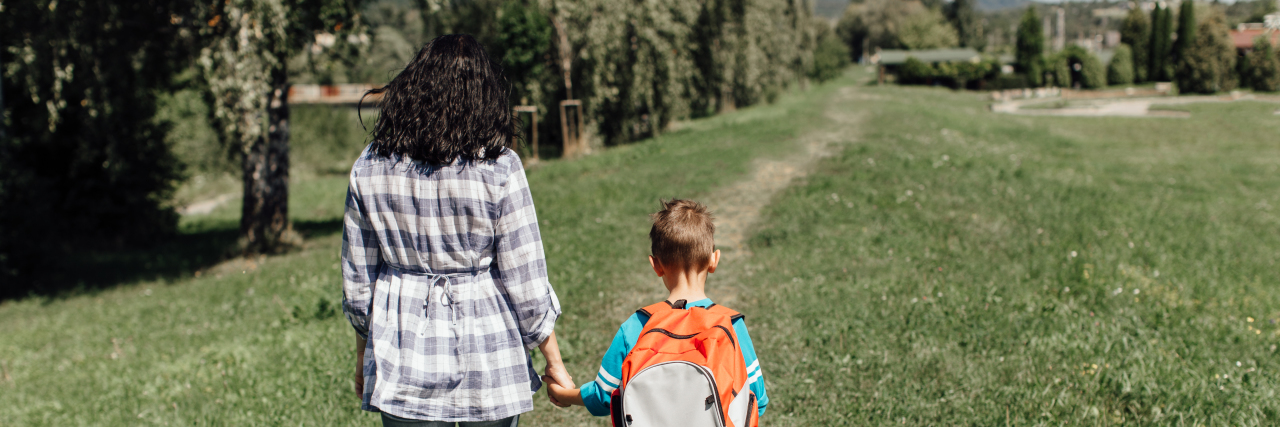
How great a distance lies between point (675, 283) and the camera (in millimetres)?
2379

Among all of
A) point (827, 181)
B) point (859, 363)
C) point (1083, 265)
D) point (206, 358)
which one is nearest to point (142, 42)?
point (206, 358)

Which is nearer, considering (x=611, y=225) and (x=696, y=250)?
(x=696, y=250)

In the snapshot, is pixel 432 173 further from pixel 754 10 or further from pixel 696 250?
pixel 754 10

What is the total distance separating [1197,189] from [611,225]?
1166cm

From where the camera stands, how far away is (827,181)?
10969 millimetres

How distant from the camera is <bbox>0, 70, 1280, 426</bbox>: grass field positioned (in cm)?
445

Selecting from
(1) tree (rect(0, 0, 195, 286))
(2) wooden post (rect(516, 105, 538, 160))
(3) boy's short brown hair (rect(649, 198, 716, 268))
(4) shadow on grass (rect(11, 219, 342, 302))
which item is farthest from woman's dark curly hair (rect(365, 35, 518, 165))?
(2) wooden post (rect(516, 105, 538, 160))

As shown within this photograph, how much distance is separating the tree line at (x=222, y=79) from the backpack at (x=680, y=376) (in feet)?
14.9

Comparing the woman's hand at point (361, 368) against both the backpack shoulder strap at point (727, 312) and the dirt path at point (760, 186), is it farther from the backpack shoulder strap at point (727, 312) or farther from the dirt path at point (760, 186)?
the dirt path at point (760, 186)

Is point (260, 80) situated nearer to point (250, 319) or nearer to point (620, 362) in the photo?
point (250, 319)

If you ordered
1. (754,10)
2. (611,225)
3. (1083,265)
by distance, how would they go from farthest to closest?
(754,10) → (611,225) → (1083,265)

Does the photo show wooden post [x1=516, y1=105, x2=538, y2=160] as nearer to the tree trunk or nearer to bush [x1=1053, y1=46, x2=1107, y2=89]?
the tree trunk

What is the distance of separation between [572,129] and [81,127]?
10.6 m

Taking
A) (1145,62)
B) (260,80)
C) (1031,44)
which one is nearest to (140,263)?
(260,80)
